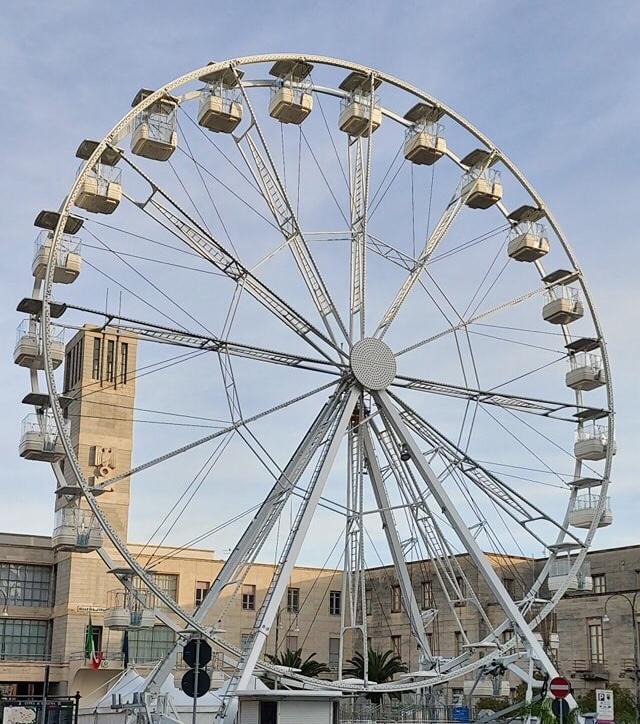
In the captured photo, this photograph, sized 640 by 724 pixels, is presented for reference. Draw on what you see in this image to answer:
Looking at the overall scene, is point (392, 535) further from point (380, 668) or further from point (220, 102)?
point (380, 668)

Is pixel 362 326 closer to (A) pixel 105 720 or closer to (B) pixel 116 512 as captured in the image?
(A) pixel 105 720

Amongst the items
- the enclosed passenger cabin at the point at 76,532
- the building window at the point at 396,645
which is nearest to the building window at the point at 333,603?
the building window at the point at 396,645

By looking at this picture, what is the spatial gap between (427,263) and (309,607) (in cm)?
3899

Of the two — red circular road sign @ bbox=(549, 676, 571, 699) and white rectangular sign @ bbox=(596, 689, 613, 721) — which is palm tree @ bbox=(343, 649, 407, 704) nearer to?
white rectangular sign @ bbox=(596, 689, 613, 721)

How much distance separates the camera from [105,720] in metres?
36.0

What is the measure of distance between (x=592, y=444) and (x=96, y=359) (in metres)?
32.1

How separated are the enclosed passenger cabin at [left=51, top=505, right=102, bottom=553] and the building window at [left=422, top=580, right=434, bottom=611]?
1437 inches

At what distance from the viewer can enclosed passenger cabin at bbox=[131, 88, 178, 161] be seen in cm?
3109

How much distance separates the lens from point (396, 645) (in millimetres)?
66812

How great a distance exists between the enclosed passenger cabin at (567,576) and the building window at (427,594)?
27.3m

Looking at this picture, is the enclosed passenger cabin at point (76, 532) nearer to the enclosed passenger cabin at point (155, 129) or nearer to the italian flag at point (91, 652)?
the enclosed passenger cabin at point (155, 129)

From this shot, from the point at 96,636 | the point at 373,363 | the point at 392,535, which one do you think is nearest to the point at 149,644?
the point at 96,636

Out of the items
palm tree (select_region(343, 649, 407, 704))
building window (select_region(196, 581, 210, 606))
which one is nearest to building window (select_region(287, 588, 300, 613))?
building window (select_region(196, 581, 210, 606))

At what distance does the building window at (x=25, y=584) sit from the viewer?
196 feet
